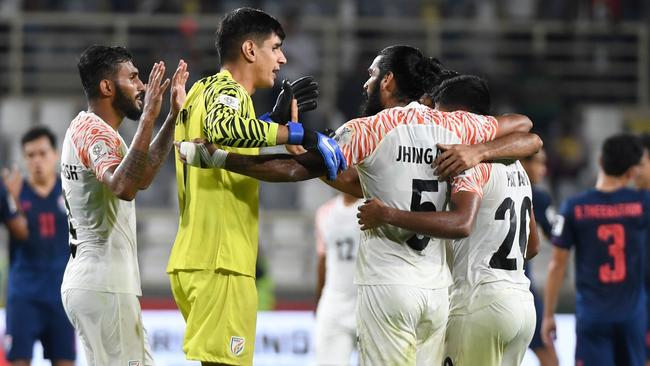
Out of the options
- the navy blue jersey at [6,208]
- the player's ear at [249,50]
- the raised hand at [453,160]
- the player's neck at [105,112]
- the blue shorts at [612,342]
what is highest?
the player's ear at [249,50]

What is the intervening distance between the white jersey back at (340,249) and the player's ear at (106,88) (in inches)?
114

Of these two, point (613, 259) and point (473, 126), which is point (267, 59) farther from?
point (613, 259)

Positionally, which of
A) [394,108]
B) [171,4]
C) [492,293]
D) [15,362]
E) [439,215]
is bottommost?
[15,362]

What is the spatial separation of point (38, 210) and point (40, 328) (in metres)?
0.95

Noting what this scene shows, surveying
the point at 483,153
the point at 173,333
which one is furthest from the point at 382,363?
the point at 173,333

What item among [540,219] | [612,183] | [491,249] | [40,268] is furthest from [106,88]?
[540,219]

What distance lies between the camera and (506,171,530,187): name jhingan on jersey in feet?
19.2

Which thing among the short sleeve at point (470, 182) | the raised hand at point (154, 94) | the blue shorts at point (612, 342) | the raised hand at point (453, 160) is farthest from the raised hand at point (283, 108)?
the blue shorts at point (612, 342)

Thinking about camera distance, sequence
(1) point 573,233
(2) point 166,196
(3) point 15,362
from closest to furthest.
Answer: (1) point 573,233, (3) point 15,362, (2) point 166,196

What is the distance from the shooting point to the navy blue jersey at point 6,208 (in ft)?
27.7

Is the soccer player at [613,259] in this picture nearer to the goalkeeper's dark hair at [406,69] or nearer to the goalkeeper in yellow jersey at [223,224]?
the goalkeeper's dark hair at [406,69]

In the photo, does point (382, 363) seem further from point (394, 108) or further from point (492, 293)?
point (394, 108)

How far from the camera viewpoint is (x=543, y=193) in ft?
29.1

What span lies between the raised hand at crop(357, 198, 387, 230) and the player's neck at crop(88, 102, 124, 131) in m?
1.57
